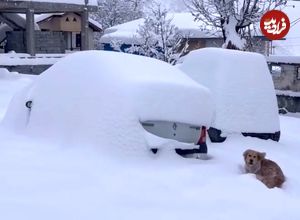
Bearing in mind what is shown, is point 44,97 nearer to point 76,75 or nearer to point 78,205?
point 76,75

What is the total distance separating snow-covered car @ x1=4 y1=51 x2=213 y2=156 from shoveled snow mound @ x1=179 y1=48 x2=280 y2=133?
7.14 feet

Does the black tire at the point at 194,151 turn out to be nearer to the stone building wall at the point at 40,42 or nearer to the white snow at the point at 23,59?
the white snow at the point at 23,59

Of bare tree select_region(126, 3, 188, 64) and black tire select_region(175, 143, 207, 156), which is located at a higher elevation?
bare tree select_region(126, 3, 188, 64)

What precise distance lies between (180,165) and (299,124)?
7966 mm

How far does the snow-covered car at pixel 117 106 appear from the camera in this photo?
5.23 metres

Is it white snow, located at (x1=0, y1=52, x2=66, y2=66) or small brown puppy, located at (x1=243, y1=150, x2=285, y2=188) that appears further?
white snow, located at (x1=0, y1=52, x2=66, y2=66)

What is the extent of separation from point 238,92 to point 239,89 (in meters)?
0.07

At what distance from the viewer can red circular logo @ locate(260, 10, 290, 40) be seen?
53.3 feet

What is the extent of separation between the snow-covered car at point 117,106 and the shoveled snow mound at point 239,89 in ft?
7.14

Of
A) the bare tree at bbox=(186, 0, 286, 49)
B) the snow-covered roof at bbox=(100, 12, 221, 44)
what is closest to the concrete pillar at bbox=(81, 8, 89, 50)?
the bare tree at bbox=(186, 0, 286, 49)

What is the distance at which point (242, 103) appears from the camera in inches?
321

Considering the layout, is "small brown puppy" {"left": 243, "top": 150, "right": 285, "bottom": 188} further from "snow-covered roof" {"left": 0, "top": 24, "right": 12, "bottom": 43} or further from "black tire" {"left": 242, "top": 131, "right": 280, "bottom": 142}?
"snow-covered roof" {"left": 0, "top": 24, "right": 12, "bottom": 43}

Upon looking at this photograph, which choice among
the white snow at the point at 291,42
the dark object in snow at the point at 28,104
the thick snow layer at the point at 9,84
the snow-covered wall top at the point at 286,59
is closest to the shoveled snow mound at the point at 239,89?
the dark object in snow at the point at 28,104

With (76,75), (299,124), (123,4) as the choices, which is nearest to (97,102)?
(76,75)
